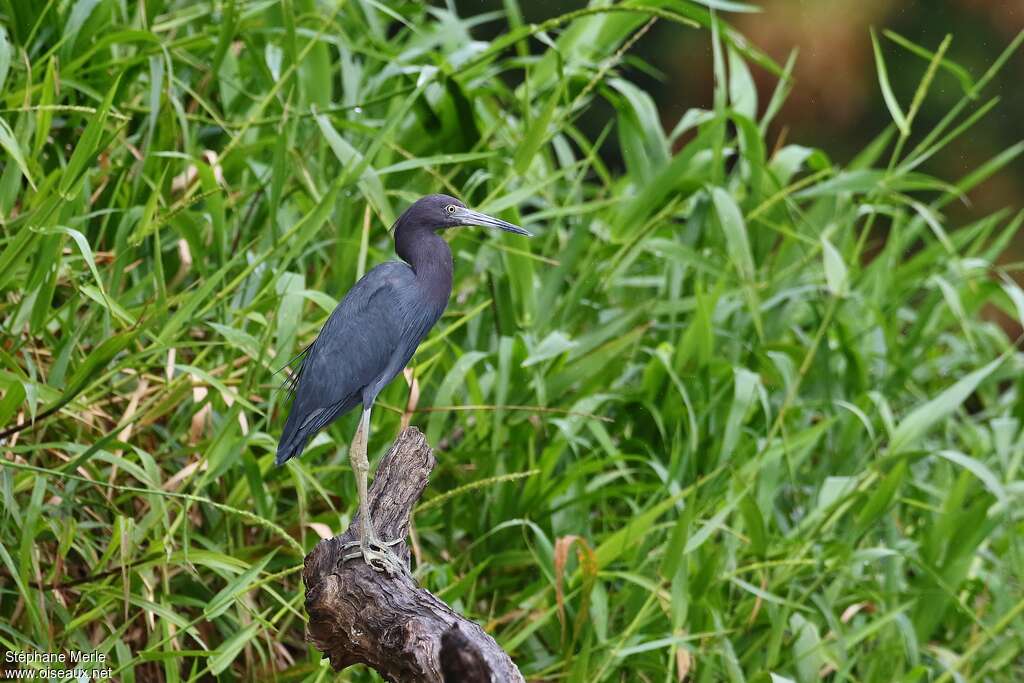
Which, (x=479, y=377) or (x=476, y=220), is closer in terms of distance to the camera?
(x=476, y=220)

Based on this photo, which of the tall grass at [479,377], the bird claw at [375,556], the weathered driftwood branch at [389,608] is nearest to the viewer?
the weathered driftwood branch at [389,608]

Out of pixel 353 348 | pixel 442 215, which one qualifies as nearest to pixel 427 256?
pixel 442 215

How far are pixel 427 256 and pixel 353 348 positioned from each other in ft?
0.65

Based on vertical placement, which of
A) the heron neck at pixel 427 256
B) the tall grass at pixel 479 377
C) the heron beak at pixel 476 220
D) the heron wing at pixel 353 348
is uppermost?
the heron beak at pixel 476 220

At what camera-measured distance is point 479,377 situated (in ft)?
10.9

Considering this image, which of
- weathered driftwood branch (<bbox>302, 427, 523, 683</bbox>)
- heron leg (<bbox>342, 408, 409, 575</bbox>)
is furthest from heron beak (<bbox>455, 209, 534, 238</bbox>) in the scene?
heron leg (<bbox>342, 408, 409, 575</bbox>)

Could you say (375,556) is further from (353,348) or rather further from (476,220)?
(476,220)

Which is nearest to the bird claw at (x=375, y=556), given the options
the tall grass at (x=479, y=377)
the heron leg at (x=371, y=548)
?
the heron leg at (x=371, y=548)

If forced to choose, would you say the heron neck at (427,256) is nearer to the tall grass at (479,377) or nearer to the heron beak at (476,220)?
the heron beak at (476,220)

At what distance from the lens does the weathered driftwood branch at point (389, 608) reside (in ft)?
6.20

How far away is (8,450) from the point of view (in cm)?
234

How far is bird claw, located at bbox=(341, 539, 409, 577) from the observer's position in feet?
6.65

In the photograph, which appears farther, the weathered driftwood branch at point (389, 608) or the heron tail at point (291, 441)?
the heron tail at point (291, 441)

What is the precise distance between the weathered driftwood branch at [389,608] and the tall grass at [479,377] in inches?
9.2
